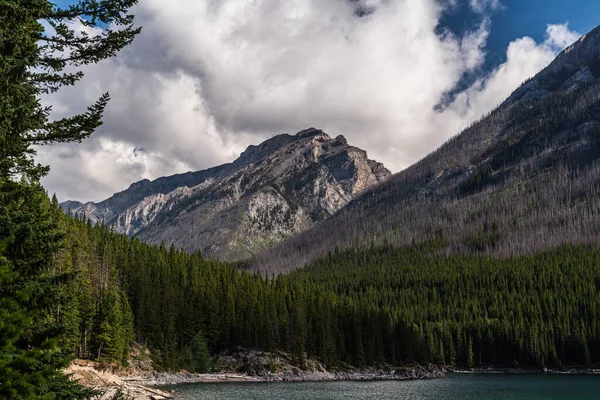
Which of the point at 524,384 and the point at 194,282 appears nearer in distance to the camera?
the point at 524,384

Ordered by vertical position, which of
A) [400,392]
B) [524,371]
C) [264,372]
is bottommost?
[524,371]

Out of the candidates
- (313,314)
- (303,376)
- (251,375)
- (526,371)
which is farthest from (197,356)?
(526,371)

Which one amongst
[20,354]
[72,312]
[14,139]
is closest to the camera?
[20,354]

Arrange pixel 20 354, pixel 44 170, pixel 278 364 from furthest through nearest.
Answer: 1. pixel 278 364
2. pixel 44 170
3. pixel 20 354

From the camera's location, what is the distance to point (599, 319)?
150m

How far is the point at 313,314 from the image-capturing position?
127 meters

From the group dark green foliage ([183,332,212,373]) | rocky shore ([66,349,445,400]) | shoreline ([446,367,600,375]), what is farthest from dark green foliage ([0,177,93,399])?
shoreline ([446,367,600,375])

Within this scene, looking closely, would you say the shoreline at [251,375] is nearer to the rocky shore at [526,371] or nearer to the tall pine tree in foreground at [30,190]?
the rocky shore at [526,371]

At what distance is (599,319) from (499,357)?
109 feet

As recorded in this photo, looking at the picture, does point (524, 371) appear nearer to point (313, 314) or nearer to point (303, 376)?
point (313, 314)

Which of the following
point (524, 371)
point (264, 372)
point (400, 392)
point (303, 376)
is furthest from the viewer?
point (524, 371)

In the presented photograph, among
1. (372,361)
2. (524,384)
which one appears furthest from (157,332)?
(524,384)

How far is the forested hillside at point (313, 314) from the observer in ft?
290

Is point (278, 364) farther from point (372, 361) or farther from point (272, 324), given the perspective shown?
point (372, 361)
